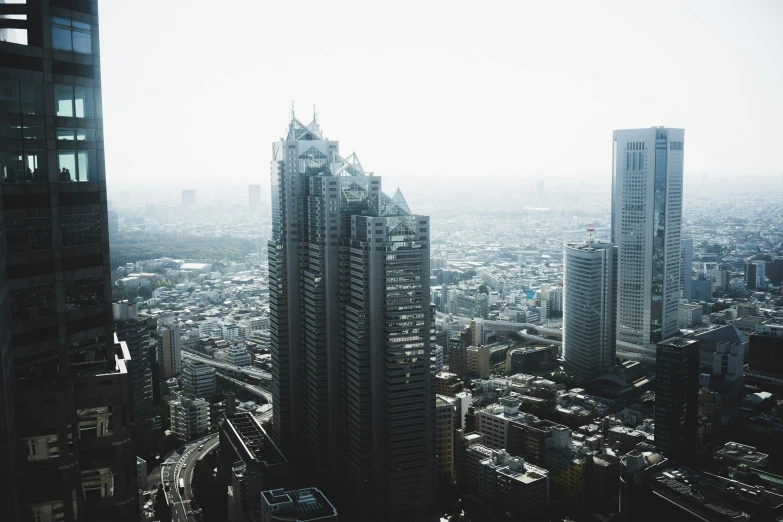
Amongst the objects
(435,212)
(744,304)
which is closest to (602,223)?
(435,212)

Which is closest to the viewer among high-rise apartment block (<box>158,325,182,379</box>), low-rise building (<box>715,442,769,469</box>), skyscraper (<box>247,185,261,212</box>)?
low-rise building (<box>715,442,769,469</box>)

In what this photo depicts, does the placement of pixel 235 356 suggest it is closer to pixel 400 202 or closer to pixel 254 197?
pixel 254 197

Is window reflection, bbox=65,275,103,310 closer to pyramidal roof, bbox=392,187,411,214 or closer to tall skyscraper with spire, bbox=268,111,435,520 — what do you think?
tall skyscraper with spire, bbox=268,111,435,520

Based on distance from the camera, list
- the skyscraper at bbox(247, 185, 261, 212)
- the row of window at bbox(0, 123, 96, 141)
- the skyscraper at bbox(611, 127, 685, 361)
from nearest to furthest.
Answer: the row of window at bbox(0, 123, 96, 141) < the skyscraper at bbox(611, 127, 685, 361) < the skyscraper at bbox(247, 185, 261, 212)

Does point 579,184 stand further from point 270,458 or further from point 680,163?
point 270,458

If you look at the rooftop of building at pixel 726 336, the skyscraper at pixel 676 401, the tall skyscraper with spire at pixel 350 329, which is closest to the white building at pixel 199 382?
the tall skyscraper with spire at pixel 350 329

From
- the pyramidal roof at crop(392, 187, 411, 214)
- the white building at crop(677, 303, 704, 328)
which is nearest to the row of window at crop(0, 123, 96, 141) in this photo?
the pyramidal roof at crop(392, 187, 411, 214)
